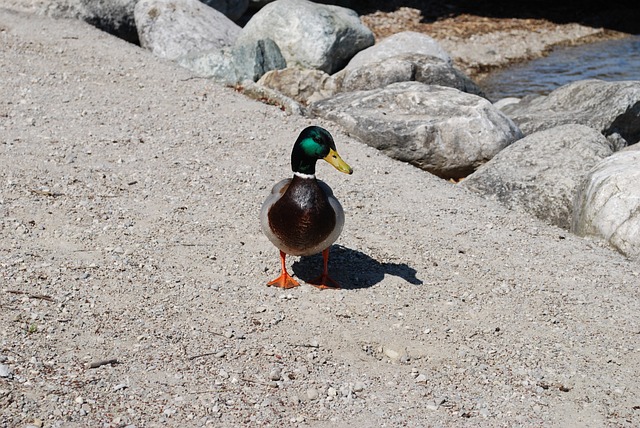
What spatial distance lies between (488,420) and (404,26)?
1340 cm

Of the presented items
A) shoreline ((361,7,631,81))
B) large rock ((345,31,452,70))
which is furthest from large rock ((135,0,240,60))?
shoreline ((361,7,631,81))

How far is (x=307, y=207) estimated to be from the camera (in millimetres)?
5043

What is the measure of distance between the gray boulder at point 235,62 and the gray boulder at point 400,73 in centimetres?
99

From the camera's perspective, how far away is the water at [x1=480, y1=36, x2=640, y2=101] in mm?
13922

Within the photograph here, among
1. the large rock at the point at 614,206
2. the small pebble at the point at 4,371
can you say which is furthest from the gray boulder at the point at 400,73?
the small pebble at the point at 4,371

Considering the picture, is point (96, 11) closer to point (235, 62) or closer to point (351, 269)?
point (235, 62)

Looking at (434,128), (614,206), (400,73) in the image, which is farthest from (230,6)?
(614,206)

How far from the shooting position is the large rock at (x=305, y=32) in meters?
11.0

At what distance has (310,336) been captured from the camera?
16.2 ft

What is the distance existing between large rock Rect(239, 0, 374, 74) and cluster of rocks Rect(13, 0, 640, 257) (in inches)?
0.6

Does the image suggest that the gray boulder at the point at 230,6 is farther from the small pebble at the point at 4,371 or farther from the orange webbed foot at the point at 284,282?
the small pebble at the point at 4,371

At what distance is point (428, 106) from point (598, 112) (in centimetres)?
201

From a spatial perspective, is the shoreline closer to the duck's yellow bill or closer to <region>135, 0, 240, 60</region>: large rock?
<region>135, 0, 240, 60</region>: large rock

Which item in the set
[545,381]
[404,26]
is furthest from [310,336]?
[404,26]
